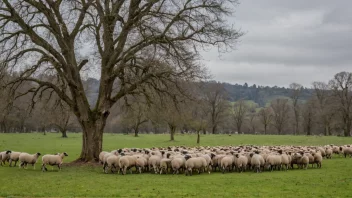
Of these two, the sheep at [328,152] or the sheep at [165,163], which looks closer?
the sheep at [165,163]

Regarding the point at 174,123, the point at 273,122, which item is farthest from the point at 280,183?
the point at 273,122

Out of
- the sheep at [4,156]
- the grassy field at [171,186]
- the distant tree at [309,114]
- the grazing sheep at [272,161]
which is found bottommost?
the grassy field at [171,186]

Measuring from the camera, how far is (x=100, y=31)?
89.2ft

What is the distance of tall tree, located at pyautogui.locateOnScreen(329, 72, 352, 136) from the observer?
241 ft

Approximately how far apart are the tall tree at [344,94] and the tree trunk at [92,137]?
61015mm

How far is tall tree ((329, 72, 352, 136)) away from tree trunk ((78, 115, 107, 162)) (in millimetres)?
61015

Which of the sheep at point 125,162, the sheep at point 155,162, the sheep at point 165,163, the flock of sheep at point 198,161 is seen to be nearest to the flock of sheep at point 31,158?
the flock of sheep at point 198,161

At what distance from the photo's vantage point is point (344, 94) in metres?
77.2

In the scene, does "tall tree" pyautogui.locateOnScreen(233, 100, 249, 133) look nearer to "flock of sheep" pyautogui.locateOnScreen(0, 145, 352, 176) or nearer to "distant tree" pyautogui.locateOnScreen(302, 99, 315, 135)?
"distant tree" pyautogui.locateOnScreen(302, 99, 315, 135)

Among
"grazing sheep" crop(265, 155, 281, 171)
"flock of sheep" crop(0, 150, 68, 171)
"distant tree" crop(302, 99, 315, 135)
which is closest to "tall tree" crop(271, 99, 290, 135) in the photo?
"distant tree" crop(302, 99, 315, 135)

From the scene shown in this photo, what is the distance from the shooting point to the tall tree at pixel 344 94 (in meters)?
73.5

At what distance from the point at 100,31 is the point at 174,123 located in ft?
91.4

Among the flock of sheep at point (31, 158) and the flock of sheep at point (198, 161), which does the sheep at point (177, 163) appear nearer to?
the flock of sheep at point (198, 161)

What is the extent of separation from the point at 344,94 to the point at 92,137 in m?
66.5
